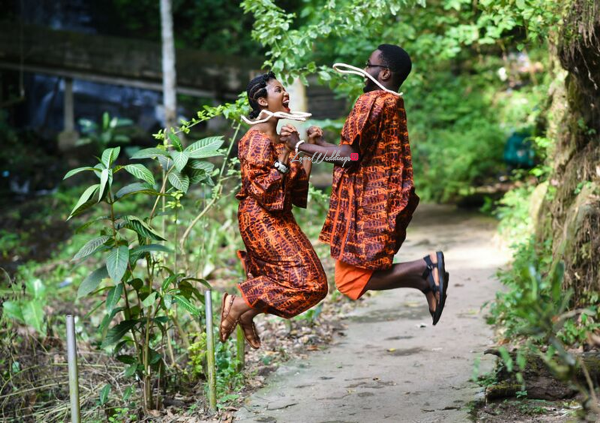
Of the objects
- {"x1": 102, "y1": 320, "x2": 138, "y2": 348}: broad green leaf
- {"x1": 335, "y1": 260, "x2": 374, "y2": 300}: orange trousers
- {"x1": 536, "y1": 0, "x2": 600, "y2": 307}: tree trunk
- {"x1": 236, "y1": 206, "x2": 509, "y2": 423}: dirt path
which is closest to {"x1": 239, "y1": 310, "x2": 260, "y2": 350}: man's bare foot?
{"x1": 236, "y1": 206, "x2": 509, "y2": 423}: dirt path

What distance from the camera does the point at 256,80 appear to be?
4.23 meters

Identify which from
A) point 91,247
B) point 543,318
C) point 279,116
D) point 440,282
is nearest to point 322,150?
point 279,116

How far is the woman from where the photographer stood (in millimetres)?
4090

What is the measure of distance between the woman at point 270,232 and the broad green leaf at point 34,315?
7.29 ft

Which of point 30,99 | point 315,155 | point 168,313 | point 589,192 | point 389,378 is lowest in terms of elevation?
point 389,378

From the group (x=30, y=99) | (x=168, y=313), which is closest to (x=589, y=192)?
(x=168, y=313)

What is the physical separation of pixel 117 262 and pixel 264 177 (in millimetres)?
923

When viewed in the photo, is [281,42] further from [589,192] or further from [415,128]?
[415,128]

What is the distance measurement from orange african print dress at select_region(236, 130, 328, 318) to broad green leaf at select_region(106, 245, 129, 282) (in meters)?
0.66

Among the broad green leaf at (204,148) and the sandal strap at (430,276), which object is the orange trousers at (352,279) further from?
the broad green leaf at (204,148)

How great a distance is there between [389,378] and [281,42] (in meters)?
2.63

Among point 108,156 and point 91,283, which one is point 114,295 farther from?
point 108,156

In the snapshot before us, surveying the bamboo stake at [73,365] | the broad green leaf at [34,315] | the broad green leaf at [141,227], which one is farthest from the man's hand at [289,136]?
the broad green leaf at [34,315]

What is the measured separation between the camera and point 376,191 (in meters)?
4.12
